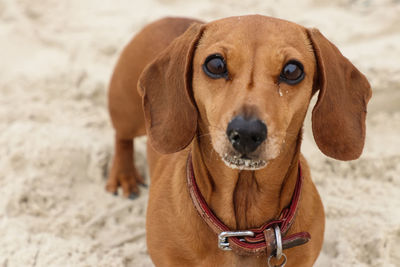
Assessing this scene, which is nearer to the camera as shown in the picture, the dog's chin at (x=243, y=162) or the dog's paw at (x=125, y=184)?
the dog's chin at (x=243, y=162)

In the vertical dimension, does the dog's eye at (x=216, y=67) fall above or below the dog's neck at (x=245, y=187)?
above

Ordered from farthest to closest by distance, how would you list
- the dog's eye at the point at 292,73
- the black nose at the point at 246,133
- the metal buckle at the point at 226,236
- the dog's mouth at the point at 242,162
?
1. the metal buckle at the point at 226,236
2. the dog's eye at the point at 292,73
3. the dog's mouth at the point at 242,162
4. the black nose at the point at 246,133

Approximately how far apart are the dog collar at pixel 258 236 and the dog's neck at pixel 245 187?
4cm

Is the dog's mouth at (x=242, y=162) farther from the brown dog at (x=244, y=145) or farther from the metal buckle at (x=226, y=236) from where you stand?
the metal buckle at (x=226, y=236)

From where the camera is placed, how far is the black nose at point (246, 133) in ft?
6.08

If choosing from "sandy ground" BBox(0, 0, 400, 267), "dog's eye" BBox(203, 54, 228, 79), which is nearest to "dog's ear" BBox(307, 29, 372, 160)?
"dog's eye" BBox(203, 54, 228, 79)

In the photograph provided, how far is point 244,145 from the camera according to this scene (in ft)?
6.25

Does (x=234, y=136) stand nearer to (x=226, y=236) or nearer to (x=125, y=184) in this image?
(x=226, y=236)

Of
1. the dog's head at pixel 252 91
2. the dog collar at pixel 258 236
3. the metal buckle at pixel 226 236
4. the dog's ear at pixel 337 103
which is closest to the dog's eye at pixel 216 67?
the dog's head at pixel 252 91

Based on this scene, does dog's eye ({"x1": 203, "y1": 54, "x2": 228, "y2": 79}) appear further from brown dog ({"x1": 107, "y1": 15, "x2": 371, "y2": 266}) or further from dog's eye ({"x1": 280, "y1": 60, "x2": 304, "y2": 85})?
dog's eye ({"x1": 280, "y1": 60, "x2": 304, "y2": 85})

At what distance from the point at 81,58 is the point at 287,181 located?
10.1 feet

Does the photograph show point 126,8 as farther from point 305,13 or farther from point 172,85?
point 172,85

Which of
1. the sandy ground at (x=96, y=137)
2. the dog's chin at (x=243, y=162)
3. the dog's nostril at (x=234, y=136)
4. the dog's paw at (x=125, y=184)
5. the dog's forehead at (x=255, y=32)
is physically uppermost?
the dog's forehead at (x=255, y=32)

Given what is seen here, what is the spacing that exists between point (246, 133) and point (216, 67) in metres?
0.39
